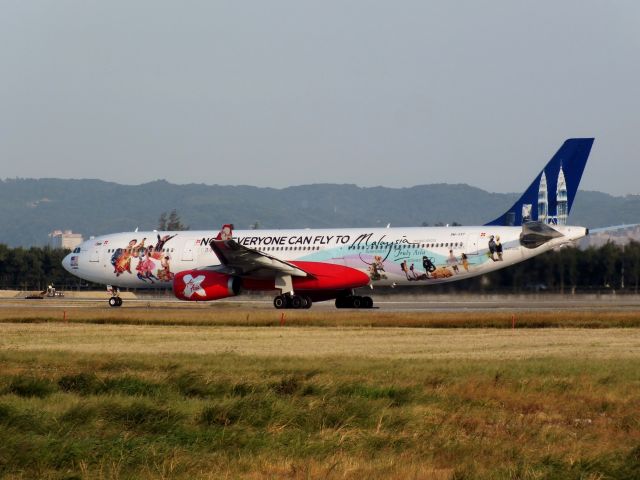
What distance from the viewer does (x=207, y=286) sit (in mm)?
47594

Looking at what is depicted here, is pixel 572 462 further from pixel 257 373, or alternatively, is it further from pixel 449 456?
pixel 257 373

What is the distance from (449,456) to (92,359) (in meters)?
11.3

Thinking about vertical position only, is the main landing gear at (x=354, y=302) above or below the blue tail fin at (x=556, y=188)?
below

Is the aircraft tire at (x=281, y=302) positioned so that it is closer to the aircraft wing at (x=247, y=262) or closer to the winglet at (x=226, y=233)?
the aircraft wing at (x=247, y=262)

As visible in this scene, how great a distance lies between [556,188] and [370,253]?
29.4 ft

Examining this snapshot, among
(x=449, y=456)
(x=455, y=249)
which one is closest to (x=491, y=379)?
(x=449, y=456)

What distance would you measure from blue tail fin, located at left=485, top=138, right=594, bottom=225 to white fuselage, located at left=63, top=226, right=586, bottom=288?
272 cm

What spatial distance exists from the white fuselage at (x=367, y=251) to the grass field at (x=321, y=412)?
20.4m

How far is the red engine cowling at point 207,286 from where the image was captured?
4756 centimetres

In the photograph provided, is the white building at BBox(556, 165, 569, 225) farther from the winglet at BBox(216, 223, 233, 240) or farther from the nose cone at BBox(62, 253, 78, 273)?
the nose cone at BBox(62, 253, 78, 273)

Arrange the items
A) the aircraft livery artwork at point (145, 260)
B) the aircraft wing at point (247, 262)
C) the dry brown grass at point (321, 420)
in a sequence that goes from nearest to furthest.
A: the dry brown grass at point (321, 420) → the aircraft wing at point (247, 262) → the aircraft livery artwork at point (145, 260)

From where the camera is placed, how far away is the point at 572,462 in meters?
11.3

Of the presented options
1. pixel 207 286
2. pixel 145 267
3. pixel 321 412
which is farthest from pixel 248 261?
pixel 321 412

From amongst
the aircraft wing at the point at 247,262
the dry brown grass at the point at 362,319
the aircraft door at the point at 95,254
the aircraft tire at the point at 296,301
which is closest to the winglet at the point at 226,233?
the aircraft wing at the point at 247,262
